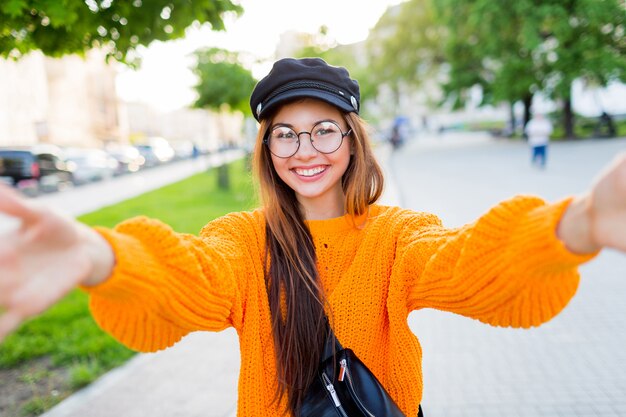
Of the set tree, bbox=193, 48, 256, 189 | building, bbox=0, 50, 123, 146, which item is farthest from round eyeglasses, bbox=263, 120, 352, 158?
building, bbox=0, 50, 123, 146

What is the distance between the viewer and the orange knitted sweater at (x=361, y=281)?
4.03 ft

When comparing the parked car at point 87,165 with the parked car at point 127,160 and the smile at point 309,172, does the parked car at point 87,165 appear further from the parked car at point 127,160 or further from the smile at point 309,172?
the smile at point 309,172

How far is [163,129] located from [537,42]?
8687cm

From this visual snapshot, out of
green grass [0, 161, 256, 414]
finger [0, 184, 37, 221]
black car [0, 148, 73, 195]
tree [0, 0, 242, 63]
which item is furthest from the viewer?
black car [0, 148, 73, 195]

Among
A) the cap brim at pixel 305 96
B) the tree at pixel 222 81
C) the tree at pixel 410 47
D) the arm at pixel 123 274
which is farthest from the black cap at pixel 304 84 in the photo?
the tree at pixel 410 47

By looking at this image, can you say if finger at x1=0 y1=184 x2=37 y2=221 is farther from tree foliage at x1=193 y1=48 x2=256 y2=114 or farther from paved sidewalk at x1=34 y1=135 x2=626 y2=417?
tree foliage at x1=193 y1=48 x2=256 y2=114

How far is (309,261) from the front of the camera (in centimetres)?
176

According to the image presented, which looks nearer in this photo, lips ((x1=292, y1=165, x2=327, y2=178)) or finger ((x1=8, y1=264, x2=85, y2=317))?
finger ((x1=8, y1=264, x2=85, y2=317))

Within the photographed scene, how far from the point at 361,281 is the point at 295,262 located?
23 cm

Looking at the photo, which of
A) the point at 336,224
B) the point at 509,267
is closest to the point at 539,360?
the point at 336,224

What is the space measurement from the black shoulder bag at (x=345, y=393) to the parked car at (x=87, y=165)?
22.3m

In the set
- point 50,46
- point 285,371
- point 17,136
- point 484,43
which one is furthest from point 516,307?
point 17,136

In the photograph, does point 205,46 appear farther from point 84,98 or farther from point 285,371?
point 84,98

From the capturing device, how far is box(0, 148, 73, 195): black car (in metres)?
17.8
